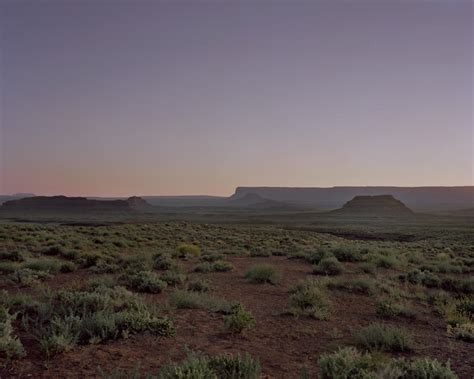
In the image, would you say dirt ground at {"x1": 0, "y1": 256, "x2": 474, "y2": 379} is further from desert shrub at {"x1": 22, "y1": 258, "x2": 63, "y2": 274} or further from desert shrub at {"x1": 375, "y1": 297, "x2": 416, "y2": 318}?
desert shrub at {"x1": 22, "y1": 258, "x2": 63, "y2": 274}

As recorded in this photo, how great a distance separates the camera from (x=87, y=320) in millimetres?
5707

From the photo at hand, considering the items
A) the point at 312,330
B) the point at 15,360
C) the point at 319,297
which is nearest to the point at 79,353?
the point at 15,360

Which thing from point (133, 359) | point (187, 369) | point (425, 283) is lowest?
point (425, 283)

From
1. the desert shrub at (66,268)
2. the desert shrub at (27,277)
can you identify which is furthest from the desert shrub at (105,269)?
the desert shrub at (27,277)

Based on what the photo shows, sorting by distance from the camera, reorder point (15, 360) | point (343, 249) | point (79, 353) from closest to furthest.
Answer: point (15, 360) < point (79, 353) < point (343, 249)

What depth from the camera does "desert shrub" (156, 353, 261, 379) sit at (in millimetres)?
3714

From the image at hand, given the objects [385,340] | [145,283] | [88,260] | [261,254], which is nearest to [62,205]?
[261,254]

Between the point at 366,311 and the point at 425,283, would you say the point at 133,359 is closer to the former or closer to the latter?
the point at 366,311

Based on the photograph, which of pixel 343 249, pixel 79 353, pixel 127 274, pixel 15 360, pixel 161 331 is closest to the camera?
pixel 15 360

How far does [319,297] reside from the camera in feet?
27.7

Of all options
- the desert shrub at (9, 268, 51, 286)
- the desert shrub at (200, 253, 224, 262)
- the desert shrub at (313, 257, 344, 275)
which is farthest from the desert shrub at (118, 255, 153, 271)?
the desert shrub at (313, 257, 344, 275)

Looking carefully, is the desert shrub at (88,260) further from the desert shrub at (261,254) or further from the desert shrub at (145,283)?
the desert shrub at (261,254)

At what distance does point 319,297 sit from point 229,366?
4.71 metres

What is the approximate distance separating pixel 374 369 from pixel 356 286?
6.38 m
